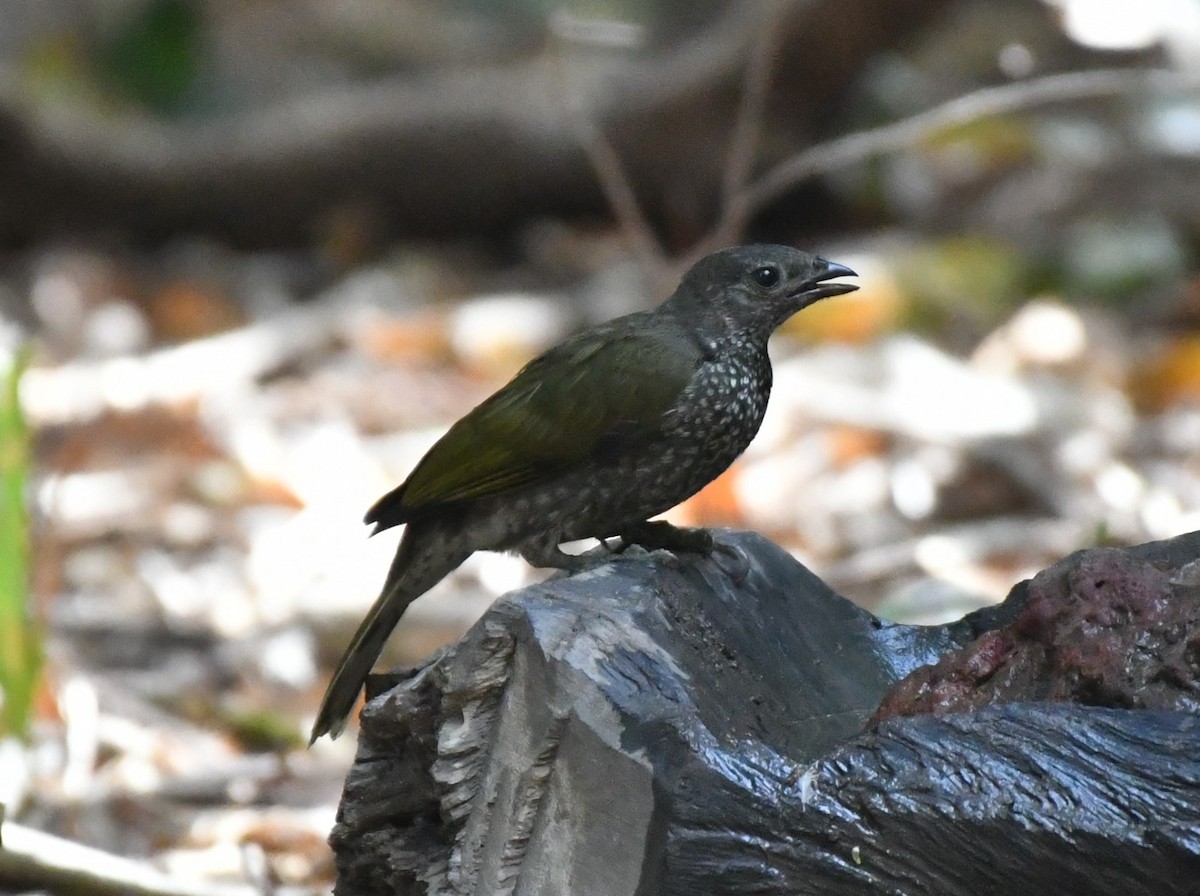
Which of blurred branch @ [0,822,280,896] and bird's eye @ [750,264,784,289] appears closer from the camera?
blurred branch @ [0,822,280,896]

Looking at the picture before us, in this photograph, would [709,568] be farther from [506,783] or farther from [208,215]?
[208,215]

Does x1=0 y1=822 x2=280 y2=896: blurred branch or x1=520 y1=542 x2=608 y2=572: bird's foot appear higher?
x1=520 y1=542 x2=608 y2=572: bird's foot

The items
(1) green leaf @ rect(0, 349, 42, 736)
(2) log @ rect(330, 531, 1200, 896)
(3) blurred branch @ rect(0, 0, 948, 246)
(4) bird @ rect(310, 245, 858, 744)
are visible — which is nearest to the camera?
(2) log @ rect(330, 531, 1200, 896)

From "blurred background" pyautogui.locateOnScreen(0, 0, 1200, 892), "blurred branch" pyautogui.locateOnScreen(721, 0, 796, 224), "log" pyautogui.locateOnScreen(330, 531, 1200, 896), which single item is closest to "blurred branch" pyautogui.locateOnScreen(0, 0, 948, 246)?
"blurred background" pyautogui.locateOnScreen(0, 0, 1200, 892)

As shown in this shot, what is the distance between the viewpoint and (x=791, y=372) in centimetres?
677

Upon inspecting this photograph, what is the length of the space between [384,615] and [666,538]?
64cm

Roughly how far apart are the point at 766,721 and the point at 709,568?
410mm

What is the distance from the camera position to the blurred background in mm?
4824

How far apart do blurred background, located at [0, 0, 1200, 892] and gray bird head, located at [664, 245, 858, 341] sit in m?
0.88

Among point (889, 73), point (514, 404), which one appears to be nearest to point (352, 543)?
point (514, 404)

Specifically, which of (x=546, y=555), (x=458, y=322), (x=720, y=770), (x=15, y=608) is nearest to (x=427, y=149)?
(x=458, y=322)

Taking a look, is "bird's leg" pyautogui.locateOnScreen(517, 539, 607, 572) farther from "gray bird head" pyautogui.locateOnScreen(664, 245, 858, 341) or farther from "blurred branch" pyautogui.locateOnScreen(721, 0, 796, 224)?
"blurred branch" pyautogui.locateOnScreen(721, 0, 796, 224)

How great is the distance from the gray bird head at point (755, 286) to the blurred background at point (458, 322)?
2.89 ft

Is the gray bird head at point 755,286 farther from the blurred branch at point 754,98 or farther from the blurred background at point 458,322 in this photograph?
the blurred branch at point 754,98
